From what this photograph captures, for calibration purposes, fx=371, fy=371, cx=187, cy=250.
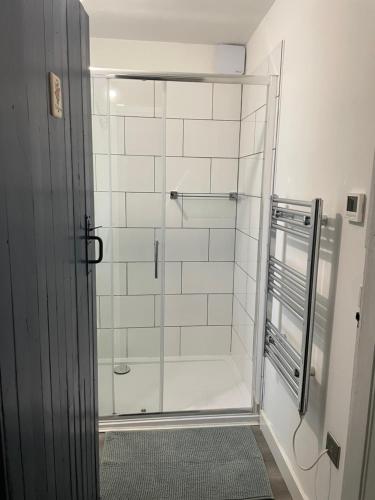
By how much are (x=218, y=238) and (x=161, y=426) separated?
55.2 inches

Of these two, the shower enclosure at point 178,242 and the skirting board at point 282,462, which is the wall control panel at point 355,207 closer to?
→ the shower enclosure at point 178,242

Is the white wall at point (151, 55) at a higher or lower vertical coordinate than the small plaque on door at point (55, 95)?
higher

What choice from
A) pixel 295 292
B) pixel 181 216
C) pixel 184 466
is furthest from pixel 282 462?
pixel 181 216

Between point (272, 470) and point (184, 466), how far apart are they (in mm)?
453

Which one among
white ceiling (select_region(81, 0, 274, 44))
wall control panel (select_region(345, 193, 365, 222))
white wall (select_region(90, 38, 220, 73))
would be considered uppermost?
white ceiling (select_region(81, 0, 274, 44))

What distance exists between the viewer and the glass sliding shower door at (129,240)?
2.46m

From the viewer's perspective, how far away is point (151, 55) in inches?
106

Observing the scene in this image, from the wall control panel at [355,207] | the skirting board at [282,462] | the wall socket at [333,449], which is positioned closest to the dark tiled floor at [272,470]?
the skirting board at [282,462]

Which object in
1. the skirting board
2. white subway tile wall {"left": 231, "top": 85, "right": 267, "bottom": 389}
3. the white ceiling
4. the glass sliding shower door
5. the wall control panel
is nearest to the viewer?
the wall control panel

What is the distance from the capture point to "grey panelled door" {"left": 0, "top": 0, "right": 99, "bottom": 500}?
0.66 metres

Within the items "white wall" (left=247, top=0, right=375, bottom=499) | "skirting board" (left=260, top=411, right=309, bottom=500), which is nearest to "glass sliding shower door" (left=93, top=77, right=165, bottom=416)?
"skirting board" (left=260, top=411, right=309, bottom=500)

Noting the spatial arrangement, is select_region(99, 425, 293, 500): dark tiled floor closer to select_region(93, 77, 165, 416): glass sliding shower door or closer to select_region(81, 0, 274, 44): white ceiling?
select_region(93, 77, 165, 416): glass sliding shower door

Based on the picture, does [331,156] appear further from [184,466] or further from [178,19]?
[184,466]

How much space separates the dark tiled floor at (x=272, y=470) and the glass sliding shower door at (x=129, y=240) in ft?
1.77
